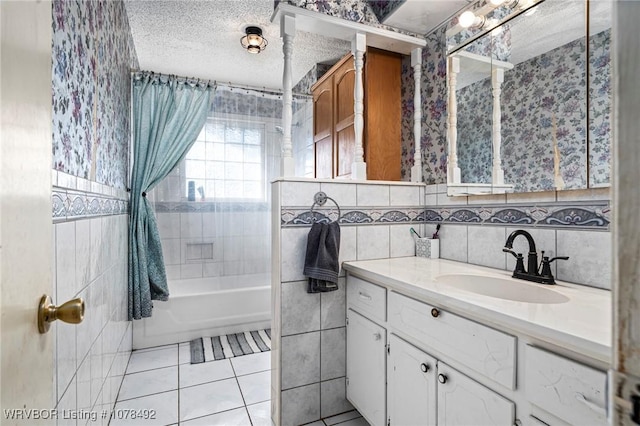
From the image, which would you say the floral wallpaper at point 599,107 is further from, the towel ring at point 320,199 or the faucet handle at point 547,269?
the towel ring at point 320,199

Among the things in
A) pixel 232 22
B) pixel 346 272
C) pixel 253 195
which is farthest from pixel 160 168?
pixel 346 272

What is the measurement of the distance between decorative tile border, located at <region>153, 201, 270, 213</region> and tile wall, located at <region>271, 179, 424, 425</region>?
1.50 metres

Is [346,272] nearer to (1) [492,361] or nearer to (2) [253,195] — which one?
(1) [492,361]

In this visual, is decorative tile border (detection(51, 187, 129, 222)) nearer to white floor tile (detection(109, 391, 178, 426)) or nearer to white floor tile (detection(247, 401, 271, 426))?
white floor tile (detection(109, 391, 178, 426))

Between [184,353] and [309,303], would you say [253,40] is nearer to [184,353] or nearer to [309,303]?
[309,303]

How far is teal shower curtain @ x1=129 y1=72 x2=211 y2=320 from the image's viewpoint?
2453mm

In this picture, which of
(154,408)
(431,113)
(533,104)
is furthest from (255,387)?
(533,104)

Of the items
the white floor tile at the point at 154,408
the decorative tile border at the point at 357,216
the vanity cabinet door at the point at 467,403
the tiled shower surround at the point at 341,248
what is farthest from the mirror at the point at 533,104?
the white floor tile at the point at 154,408

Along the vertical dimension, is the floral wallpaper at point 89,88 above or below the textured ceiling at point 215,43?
below

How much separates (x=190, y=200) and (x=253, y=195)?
0.60 m

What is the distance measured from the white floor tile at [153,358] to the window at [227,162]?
53.9 inches

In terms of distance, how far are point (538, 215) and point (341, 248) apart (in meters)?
0.93

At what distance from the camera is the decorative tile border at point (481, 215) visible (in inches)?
47.2

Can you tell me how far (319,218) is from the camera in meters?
1.72
